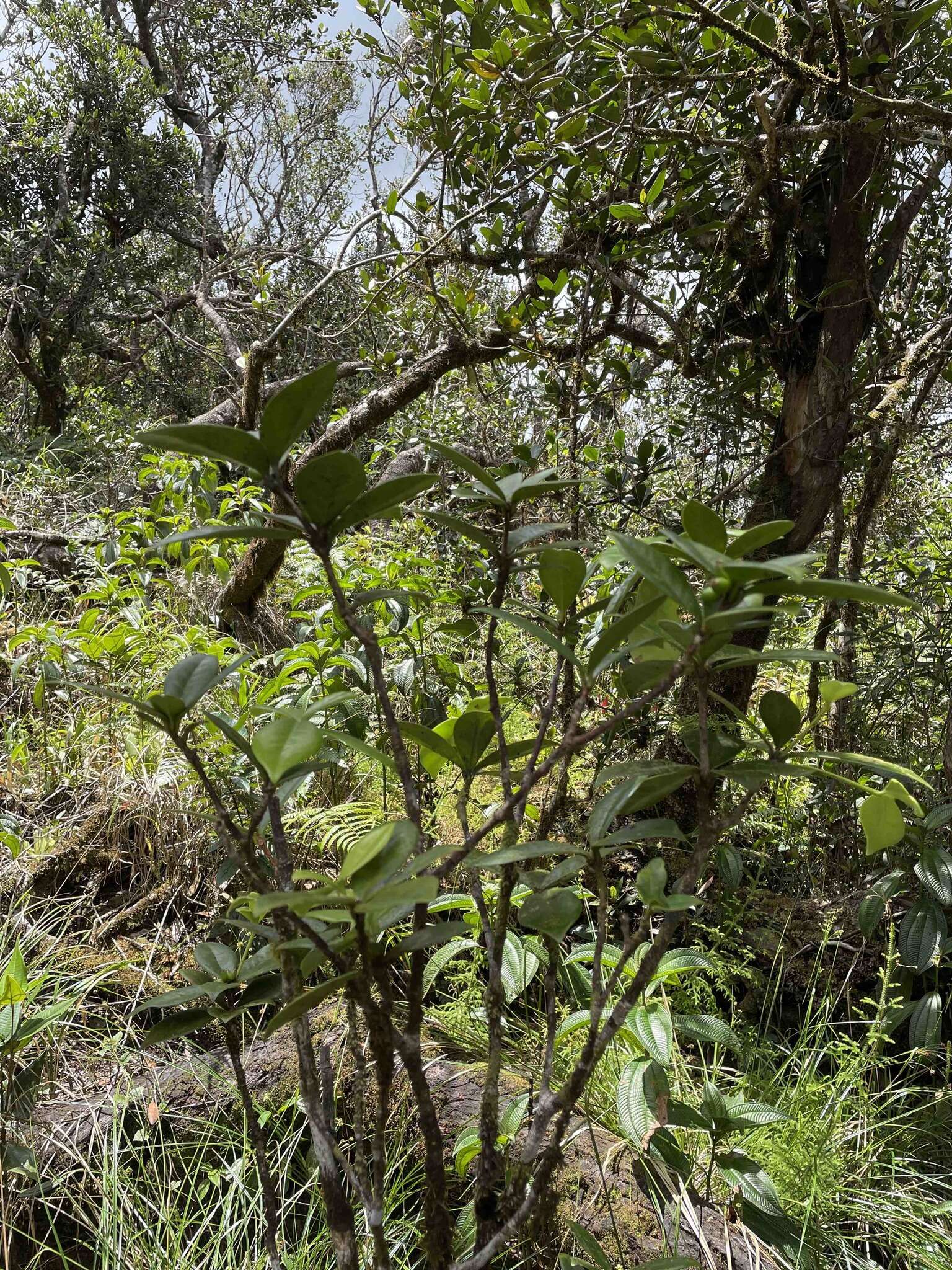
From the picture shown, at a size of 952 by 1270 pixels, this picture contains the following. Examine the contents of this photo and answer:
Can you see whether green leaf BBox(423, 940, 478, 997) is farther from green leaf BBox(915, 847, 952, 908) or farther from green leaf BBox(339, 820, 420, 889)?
green leaf BBox(339, 820, 420, 889)

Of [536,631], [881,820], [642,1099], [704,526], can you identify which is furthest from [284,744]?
[642,1099]

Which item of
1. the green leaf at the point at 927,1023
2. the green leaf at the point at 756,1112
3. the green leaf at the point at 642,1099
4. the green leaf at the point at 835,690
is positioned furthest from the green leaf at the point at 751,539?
the green leaf at the point at 927,1023

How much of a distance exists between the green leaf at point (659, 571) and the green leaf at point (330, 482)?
184mm

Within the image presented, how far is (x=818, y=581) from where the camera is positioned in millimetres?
542

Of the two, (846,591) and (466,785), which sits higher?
(846,591)

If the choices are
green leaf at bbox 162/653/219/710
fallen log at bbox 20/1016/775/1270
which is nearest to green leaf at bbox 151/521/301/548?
green leaf at bbox 162/653/219/710

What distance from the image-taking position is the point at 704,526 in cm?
63

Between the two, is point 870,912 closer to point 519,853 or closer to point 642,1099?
point 642,1099

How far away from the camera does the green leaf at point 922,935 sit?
5.34 ft

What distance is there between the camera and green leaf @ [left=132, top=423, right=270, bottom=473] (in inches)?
22.2

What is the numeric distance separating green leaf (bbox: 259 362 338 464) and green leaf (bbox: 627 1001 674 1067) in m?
1.12

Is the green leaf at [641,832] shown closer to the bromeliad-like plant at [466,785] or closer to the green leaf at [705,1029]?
the bromeliad-like plant at [466,785]

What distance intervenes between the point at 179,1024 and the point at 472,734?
37 centimetres

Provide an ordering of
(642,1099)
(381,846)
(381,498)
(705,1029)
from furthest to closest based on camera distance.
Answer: (705,1029), (642,1099), (381,498), (381,846)
